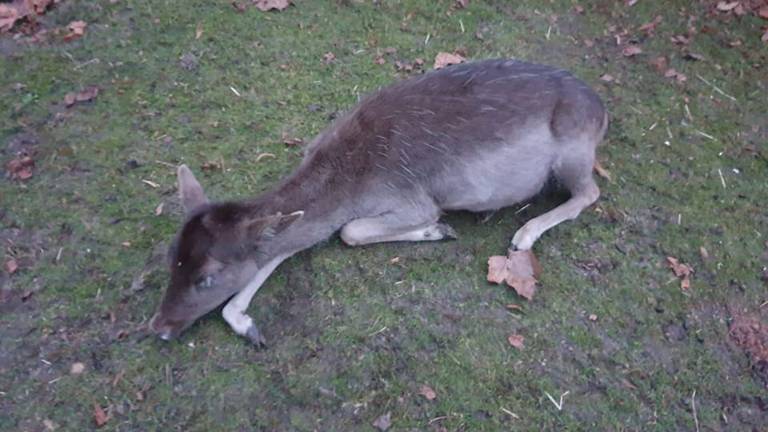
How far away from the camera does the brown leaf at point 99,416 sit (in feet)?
15.1

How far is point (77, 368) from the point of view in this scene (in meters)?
4.88

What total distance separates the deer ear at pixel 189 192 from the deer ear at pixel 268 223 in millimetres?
444

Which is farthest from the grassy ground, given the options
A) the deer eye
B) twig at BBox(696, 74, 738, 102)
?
the deer eye

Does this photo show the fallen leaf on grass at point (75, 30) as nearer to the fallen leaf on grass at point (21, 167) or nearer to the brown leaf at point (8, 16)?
the brown leaf at point (8, 16)

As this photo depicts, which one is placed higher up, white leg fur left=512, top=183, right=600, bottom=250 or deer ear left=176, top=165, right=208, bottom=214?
deer ear left=176, top=165, right=208, bottom=214

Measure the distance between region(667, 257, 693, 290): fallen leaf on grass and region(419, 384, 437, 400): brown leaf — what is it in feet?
7.36

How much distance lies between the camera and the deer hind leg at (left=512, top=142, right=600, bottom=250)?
5.87 m

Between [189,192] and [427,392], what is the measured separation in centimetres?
226

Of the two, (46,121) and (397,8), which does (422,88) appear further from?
(46,121)

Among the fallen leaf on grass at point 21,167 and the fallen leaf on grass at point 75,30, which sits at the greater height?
the fallen leaf on grass at point 75,30

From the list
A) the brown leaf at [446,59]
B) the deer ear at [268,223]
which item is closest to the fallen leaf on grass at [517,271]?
the deer ear at [268,223]

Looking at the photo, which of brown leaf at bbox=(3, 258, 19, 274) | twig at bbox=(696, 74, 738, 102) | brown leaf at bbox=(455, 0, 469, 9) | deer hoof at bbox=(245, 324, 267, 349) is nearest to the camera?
deer hoof at bbox=(245, 324, 267, 349)

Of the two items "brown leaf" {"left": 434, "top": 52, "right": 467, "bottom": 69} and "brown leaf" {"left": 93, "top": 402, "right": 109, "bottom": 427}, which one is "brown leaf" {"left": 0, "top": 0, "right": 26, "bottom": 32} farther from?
"brown leaf" {"left": 93, "top": 402, "right": 109, "bottom": 427}

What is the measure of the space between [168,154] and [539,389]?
3792 mm
